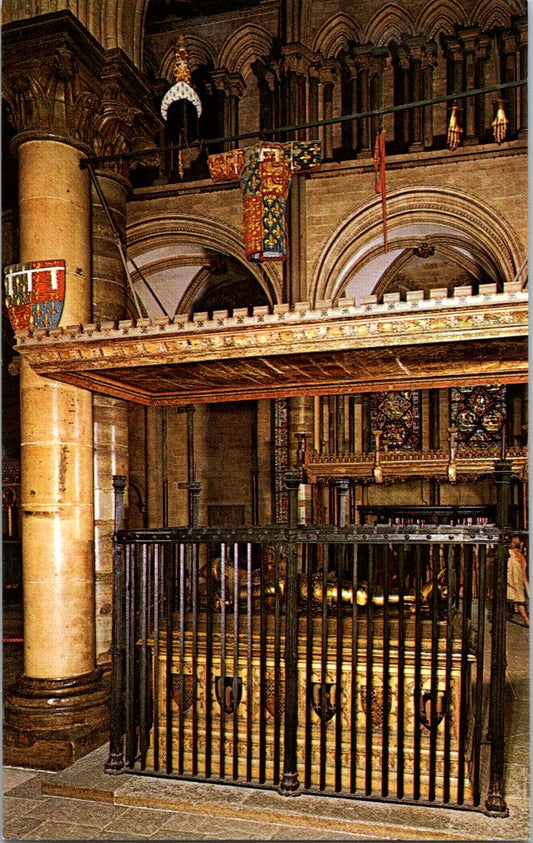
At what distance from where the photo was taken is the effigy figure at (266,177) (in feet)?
Result: 22.0

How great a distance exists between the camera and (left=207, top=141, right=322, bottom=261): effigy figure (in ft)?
22.0

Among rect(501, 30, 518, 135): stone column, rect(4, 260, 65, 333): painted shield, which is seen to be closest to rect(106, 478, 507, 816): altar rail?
rect(4, 260, 65, 333): painted shield

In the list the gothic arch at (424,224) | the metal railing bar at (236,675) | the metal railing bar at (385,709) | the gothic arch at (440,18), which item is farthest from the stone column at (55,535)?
the gothic arch at (440,18)

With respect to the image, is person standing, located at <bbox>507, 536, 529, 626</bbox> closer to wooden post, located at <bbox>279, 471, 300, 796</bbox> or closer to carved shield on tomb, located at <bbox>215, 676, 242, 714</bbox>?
carved shield on tomb, located at <bbox>215, 676, 242, 714</bbox>

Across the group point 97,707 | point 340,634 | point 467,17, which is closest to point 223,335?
point 340,634

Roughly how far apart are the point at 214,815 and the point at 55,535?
2.30 m

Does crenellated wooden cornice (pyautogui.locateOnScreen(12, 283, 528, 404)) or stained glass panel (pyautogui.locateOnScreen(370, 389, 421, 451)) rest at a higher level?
crenellated wooden cornice (pyautogui.locateOnScreen(12, 283, 528, 404))

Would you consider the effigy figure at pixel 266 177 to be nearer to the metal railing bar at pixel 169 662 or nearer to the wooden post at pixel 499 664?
the metal railing bar at pixel 169 662

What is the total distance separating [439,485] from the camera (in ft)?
42.0

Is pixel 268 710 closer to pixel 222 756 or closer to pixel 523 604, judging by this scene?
pixel 222 756

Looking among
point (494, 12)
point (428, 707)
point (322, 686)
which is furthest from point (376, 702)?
point (494, 12)

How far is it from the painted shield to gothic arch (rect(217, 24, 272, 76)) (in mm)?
5652

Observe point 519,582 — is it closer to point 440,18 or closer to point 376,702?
point 376,702

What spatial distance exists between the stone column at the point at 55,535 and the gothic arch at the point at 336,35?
4.98m
